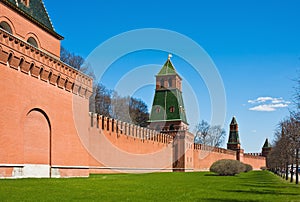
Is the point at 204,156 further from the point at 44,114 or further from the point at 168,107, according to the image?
the point at 44,114

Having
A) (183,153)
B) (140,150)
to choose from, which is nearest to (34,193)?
(140,150)

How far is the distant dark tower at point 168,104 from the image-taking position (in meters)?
50.4

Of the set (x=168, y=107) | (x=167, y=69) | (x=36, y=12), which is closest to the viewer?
(x=36, y=12)

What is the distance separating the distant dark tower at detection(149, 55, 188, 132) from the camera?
50.4 meters

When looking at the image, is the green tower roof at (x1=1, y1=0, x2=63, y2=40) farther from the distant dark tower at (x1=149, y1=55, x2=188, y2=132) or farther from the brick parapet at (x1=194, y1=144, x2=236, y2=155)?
the brick parapet at (x1=194, y1=144, x2=236, y2=155)

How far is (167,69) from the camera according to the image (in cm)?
5391

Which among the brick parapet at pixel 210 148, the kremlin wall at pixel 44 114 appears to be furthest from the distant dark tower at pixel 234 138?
the kremlin wall at pixel 44 114

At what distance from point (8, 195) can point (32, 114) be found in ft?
24.7

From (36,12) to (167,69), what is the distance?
1346 inches

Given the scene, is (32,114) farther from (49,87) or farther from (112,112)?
(112,112)

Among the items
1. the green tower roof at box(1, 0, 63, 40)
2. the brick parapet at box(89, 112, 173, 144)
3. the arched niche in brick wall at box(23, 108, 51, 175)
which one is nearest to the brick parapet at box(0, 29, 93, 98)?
the arched niche in brick wall at box(23, 108, 51, 175)

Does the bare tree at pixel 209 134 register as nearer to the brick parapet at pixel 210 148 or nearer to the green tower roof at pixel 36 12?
the brick parapet at pixel 210 148

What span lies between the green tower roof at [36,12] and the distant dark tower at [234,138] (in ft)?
201

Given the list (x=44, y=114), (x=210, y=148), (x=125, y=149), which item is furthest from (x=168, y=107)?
(x=44, y=114)
